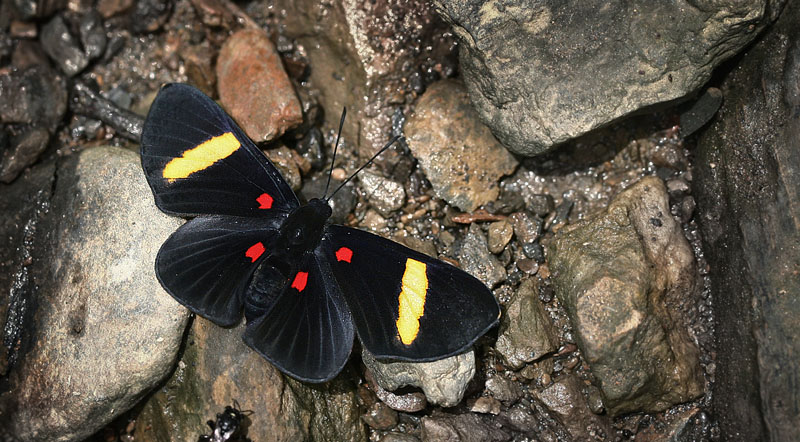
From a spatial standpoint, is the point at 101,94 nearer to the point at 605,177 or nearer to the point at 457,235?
the point at 457,235

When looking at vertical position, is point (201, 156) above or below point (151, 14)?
→ above

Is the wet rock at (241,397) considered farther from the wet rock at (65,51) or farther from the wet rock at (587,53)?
the wet rock at (65,51)

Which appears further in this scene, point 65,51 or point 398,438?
point 65,51

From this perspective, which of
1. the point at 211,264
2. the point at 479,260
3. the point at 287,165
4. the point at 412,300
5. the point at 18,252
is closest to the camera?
the point at 412,300

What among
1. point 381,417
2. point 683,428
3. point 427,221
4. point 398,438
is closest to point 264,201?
point 427,221

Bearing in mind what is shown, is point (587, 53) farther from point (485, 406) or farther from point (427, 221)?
point (485, 406)

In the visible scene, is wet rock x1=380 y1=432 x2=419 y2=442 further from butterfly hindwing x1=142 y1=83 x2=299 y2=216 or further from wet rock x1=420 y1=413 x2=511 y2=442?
butterfly hindwing x1=142 y1=83 x2=299 y2=216

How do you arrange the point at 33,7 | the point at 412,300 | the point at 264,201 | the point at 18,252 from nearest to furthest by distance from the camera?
1. the point at 412,300
2. the point at 264,201
3. the point at 18,252
4. the point at 33,7
